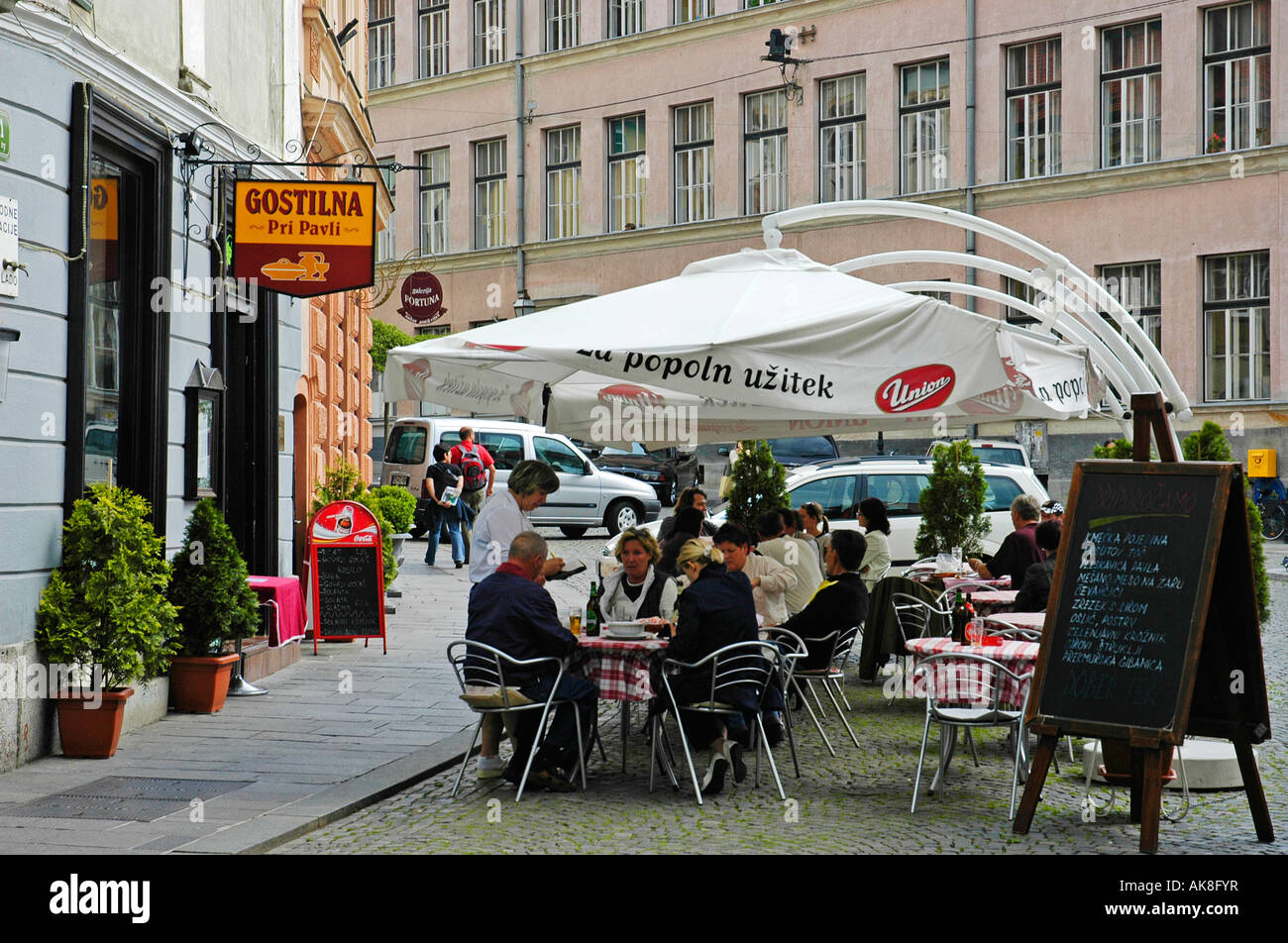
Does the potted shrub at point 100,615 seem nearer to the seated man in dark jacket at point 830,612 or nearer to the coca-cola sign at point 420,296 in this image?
the seated man in dark jacket at point 830,612

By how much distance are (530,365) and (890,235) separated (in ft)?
74.3

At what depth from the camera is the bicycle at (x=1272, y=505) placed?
25.0 m

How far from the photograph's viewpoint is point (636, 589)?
380 inches

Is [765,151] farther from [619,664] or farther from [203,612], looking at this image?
[619,664]

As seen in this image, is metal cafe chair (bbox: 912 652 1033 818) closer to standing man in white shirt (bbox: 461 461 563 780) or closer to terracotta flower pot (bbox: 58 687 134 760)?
standing man in white shirt (bbox: 461 461 563 780)

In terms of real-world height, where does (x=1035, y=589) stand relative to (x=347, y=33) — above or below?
below

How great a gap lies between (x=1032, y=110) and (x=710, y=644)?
23.4m

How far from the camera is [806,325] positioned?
7742 millimetres

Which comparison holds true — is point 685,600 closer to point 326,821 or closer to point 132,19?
point 326,821

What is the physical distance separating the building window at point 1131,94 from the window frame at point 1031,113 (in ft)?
2.95

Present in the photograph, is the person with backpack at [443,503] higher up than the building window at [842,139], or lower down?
lower down

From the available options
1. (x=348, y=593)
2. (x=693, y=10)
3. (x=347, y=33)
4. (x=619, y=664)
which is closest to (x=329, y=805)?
(x=619, y=664)

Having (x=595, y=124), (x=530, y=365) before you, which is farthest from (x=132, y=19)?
(x=595, y=124)

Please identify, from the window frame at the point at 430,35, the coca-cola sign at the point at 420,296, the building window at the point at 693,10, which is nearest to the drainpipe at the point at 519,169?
the window frame at the point at 430,35
